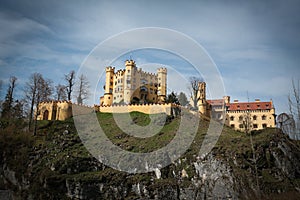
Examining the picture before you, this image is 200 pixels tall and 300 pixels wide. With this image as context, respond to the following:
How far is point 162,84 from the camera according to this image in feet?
185

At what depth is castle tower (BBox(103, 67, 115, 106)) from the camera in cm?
5365

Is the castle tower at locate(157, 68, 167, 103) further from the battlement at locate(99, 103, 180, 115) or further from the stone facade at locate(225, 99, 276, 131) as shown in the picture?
the stone facade at locate(225, 99, 276, 131)

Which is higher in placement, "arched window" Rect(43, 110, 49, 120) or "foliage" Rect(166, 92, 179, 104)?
"foliage" Rect(166, 92, 179, 104)

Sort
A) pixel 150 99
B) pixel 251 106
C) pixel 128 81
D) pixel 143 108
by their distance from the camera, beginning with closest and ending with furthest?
1. pixel 143 108
2. pixel 128 81
3. pixel 150 99
4. pixel 251 106

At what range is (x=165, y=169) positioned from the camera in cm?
2973

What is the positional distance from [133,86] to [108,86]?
16.9 feet

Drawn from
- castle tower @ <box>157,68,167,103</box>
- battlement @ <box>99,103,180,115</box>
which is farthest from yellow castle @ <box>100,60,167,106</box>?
battlement @ <box>99,103,180,115</box>

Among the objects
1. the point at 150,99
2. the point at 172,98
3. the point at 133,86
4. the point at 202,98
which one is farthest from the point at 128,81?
the point at 202,98

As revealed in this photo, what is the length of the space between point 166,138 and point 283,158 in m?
13.7

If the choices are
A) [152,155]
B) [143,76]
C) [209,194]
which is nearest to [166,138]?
[152,155]

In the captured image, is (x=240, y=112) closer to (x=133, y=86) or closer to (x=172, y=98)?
(x=172, y=98)

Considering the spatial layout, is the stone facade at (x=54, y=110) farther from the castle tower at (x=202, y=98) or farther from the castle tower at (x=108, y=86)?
the castle tower at (x=202, y=98)

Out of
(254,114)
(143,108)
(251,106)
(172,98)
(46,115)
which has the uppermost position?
(172,98)

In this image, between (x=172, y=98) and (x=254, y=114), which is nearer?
(x=172, y=98)
